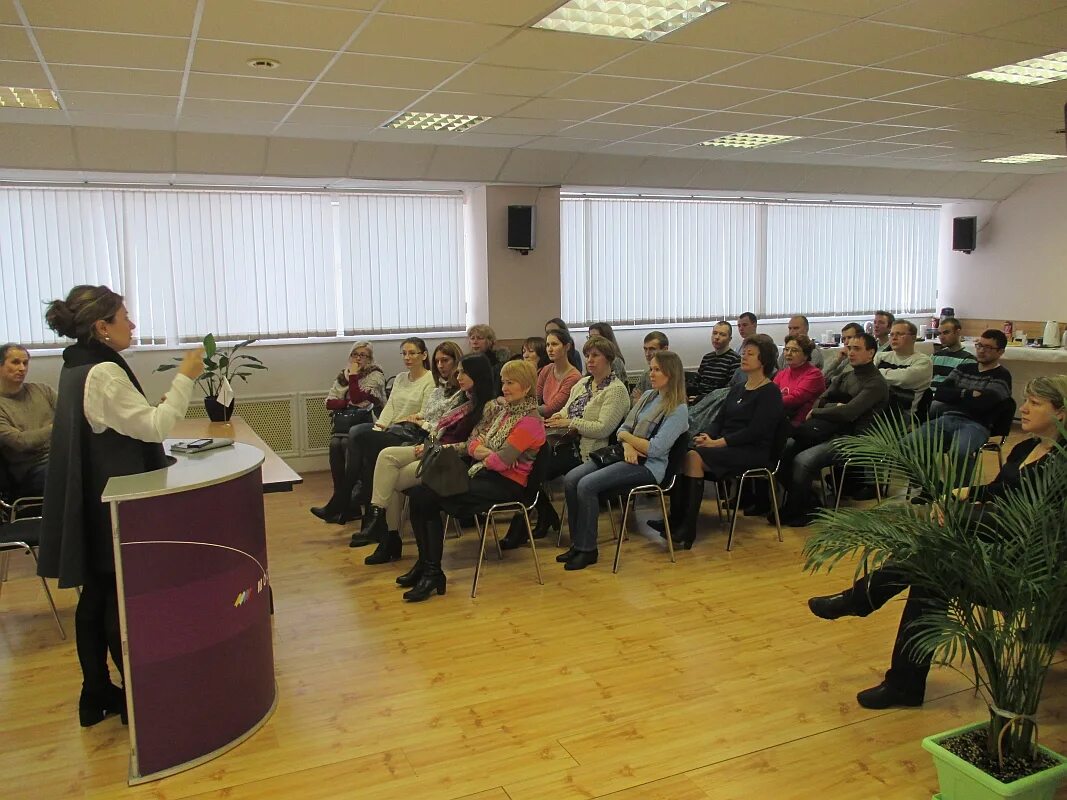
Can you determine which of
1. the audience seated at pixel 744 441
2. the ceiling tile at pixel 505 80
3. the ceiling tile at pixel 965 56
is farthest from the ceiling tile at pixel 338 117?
the ceiling tile at pixel 965 56

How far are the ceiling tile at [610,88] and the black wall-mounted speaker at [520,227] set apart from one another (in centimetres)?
247

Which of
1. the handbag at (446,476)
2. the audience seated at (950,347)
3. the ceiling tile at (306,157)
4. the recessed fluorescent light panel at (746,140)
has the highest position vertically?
the recessed fluorescent light panel at (746,140)

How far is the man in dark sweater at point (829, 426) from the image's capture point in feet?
19.0

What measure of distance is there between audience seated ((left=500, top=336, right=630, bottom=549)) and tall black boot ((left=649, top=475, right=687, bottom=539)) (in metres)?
0.56

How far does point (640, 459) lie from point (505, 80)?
7.74 feet

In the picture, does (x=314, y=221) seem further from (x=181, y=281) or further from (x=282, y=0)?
(x=282, y=0)

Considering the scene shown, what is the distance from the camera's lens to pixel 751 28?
13.1 ft

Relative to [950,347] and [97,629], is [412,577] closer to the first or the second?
[97,629]

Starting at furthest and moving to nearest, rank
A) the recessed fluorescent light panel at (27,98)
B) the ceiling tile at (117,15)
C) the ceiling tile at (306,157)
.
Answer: the ceiling tile at (306,157), the recessed fluorescent light panel at (27,98), the ceiling tile at (117,15)

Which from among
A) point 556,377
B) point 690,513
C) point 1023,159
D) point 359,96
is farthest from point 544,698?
point 1023,159

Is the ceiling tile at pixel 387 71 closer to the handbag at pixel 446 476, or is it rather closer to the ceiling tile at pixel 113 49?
the ceiling tile at pixel 113 49

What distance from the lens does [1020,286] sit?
10.2 m

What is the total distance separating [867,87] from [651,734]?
4.14 meters

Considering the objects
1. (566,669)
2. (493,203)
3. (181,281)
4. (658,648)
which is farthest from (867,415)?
(181,281)
